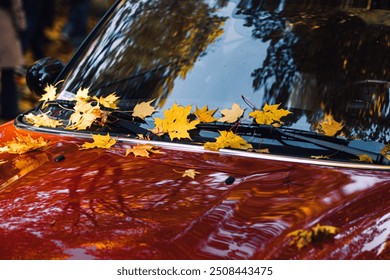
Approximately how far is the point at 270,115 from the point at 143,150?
1.67 ft

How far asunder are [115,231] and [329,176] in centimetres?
81

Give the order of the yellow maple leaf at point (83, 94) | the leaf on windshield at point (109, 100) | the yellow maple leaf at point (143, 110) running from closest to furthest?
the yellow maple leaf at point (143, 110) → the leaf on windshield at point (109, 100) → the yellow maple leaf at point (83, 94)

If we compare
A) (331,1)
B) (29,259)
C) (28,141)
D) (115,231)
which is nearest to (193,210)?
(115,231)

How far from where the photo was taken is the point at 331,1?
3.86m

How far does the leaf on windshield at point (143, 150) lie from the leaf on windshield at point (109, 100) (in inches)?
17.1

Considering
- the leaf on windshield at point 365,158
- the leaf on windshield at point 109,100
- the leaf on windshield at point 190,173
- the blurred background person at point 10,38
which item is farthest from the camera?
the blurred background person at point 10,38

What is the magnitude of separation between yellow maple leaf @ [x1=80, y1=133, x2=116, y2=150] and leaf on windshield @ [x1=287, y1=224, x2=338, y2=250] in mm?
1102

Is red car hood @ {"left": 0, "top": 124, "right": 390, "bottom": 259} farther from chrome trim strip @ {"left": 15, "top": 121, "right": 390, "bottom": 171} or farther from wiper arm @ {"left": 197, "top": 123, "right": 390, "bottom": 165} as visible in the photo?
wiper arm @ {"left": 197, "top": 123, "right": 390, "bottom": 165}

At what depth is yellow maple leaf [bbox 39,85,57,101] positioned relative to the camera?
403cm

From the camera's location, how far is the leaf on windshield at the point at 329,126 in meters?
3.28

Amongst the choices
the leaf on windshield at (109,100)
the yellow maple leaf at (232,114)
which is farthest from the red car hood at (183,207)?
the leaf on windshield at (109,100)

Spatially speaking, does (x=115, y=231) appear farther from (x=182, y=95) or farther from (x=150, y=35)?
(x=150, y=35)

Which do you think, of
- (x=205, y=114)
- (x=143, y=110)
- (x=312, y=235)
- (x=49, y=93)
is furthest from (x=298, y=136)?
(x=49, y=93)

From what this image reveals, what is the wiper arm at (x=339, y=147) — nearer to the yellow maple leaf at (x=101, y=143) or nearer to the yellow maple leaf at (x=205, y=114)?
the yellow maple leaf at (x=205, y=114)
